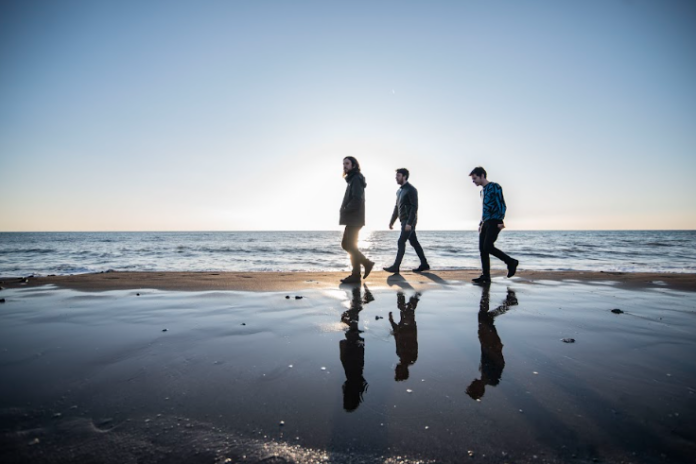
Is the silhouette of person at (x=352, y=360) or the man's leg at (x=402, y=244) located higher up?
the man's leg at (x=402, y=244)

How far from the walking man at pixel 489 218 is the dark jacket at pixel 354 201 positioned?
236 centimetres

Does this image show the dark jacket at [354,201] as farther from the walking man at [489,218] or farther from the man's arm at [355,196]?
the walking man at [489,218]

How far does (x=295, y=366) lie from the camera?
2066 millimetres

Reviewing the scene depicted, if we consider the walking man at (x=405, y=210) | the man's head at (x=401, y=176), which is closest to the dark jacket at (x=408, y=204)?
the walking man at (x=405, y=210)

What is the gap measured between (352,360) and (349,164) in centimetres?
444

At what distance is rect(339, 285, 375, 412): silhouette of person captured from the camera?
1.64 meters

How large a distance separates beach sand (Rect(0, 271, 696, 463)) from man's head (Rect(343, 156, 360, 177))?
123 inches

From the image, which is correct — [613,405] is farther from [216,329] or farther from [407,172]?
[407,172]

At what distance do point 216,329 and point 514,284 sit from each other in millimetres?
5302

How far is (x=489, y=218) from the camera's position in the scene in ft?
20.5

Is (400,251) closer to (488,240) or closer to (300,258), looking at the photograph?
(488,240)

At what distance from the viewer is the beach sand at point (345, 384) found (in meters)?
1.24

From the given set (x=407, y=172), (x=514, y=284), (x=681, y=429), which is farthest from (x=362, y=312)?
(x=407, y=172)

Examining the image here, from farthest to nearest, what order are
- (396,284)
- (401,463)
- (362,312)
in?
(396,284) < (362,312) < (401,463)
